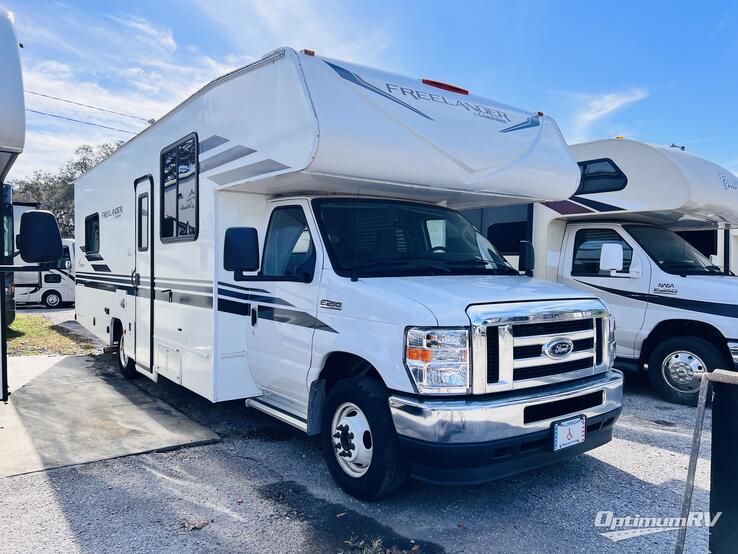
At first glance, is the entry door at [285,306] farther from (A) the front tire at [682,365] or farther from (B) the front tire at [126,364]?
(A) the front tire at [682,365]

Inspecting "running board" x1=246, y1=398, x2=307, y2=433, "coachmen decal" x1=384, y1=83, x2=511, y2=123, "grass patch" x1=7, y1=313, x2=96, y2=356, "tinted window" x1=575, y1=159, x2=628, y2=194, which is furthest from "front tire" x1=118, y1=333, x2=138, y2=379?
"tinted window" x1=575, y1=159, x2=628, y2=194

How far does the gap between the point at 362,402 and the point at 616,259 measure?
4.07 metres

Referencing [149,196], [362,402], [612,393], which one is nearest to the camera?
[362,402]

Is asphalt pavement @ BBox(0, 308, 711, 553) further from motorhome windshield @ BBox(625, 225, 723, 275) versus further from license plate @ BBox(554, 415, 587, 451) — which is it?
motorhome windshield @ BBox(625, 225, 723, 275)

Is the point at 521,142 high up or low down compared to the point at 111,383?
up

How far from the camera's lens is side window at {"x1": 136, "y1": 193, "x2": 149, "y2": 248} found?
6.77 m

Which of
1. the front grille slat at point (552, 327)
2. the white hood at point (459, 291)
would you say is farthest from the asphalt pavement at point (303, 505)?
the white hood at point (459, 291)

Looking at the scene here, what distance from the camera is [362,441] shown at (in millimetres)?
4102

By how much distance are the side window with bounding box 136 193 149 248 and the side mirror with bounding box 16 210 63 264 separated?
3.05 m

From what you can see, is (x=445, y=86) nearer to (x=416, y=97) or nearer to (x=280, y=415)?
(x=416, y=97)

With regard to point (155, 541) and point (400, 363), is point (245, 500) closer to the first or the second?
point (155, 541)

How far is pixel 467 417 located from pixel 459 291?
0.87 metres

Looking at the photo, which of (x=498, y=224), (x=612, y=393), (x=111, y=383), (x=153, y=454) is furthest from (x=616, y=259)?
(x=111, y=383)

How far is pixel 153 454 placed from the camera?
5.09 metres
